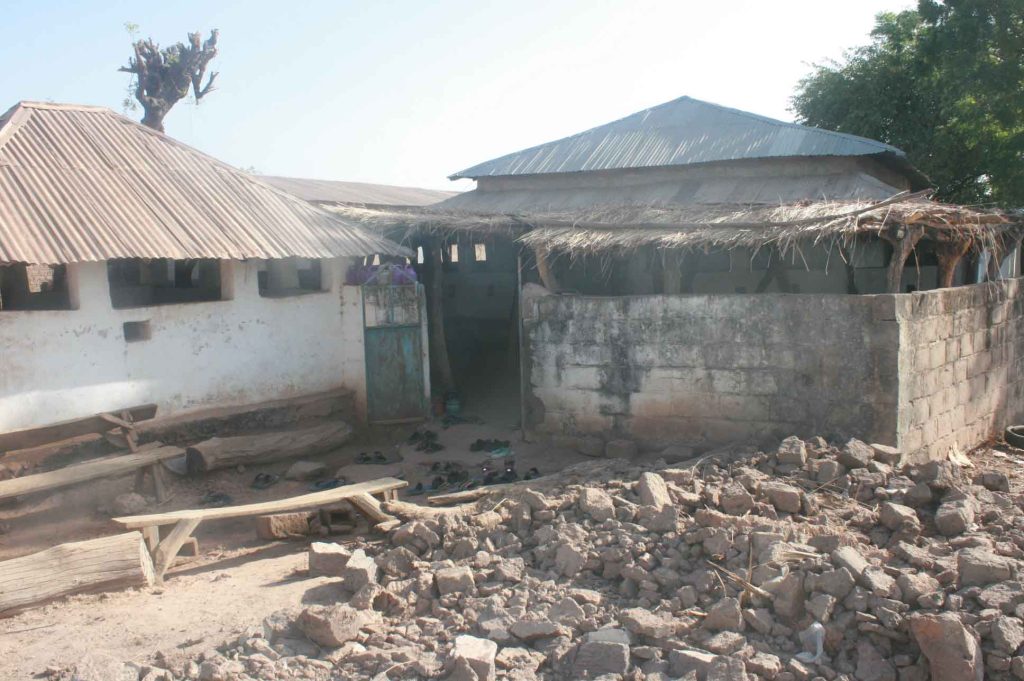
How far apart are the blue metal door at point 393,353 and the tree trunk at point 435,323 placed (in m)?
1.31

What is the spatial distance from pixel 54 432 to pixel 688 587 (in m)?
6.57

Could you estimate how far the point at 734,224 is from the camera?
910 cm

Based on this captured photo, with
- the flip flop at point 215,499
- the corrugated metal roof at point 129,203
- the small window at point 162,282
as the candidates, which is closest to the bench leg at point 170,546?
the flip flop at point 215,499

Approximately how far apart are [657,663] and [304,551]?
369 centimetres

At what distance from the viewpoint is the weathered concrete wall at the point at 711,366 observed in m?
8.41

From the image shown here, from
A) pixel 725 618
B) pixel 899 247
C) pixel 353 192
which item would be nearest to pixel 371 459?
pixel 725 618

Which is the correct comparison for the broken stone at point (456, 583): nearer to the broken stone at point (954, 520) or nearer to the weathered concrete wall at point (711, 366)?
the broken stone at point (954, 520)

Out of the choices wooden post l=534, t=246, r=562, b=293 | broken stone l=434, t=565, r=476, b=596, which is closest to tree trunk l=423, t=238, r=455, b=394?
wooden post l=534, t=246, r=562, b=293

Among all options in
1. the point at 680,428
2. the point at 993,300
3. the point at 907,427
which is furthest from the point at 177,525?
the point at 993,300

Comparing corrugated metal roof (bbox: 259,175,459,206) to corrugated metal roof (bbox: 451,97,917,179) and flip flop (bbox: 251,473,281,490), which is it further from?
flip flop (bbox: 251,473,281,490)

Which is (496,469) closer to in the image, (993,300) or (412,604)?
(412,604)

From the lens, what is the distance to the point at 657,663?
16.7 feet

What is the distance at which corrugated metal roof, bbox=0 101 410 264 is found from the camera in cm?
911

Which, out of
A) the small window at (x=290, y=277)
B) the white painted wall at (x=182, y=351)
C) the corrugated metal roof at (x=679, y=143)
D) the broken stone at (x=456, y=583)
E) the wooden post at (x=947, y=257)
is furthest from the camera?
the corrugated metal roof at (x=679, y=143)
